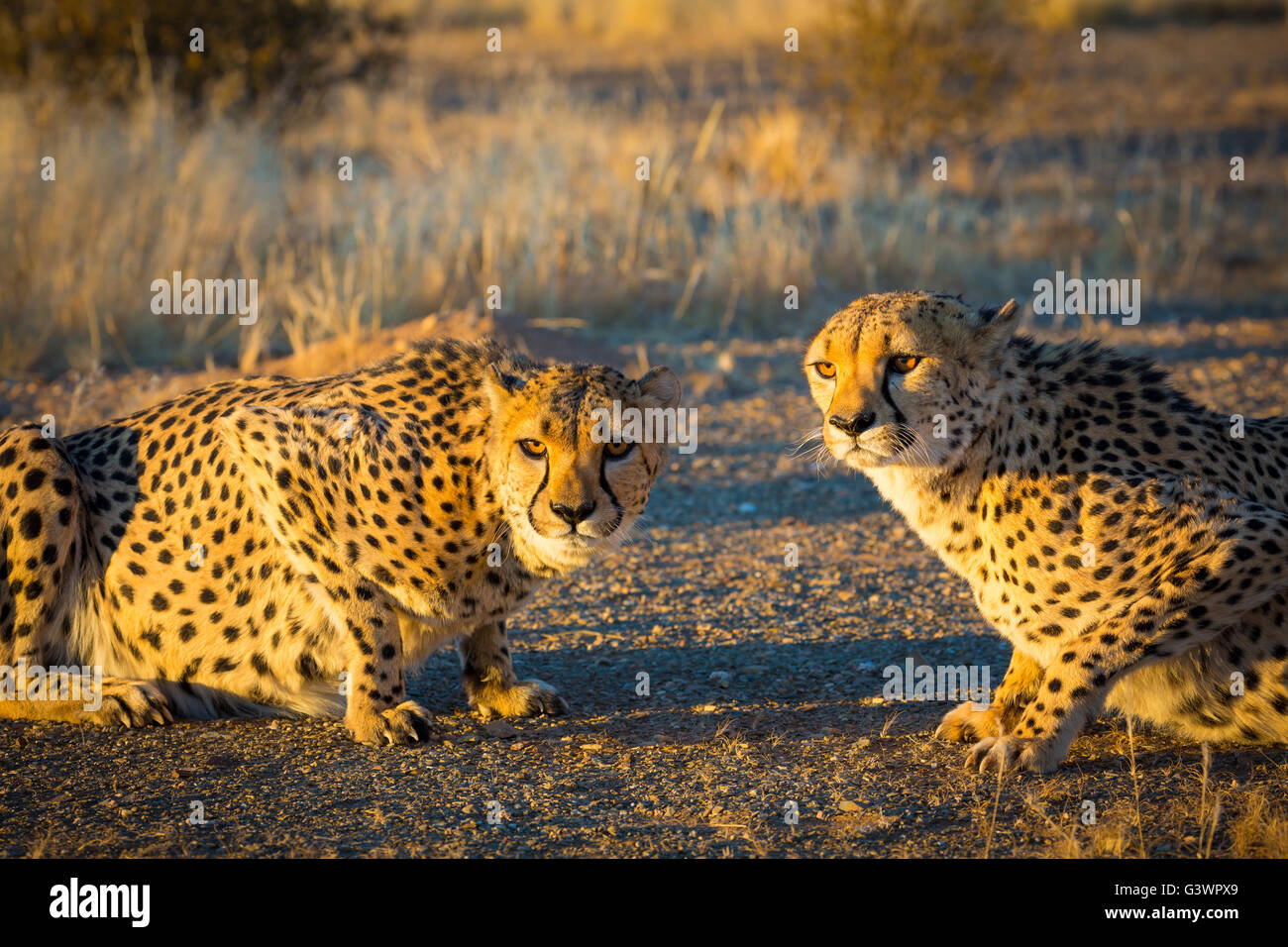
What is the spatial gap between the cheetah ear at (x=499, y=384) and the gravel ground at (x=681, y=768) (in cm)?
103

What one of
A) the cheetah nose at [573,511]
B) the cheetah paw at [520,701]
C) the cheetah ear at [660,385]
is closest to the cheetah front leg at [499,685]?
the cheetah paw at [520,701]

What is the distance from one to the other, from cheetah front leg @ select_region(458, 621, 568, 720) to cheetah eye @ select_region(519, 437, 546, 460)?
2.37 feet

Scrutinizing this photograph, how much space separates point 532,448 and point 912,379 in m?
1.06

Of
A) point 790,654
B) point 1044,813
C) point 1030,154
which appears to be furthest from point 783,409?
point 1030,154

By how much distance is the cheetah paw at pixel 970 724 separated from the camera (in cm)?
405

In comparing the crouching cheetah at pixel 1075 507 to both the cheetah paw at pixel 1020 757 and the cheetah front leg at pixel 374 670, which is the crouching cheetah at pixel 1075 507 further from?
the cheetah front leg at pixel 374 670

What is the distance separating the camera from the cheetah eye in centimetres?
381

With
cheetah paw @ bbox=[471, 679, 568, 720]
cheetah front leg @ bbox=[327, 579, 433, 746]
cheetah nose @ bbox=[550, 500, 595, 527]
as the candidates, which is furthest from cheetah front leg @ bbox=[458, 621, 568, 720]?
cheetah nose @ bbox=[550, 500, 595, 527]

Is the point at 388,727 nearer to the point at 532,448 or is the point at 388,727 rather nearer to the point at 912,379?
the point at 532,448

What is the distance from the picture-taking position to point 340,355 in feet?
25.0

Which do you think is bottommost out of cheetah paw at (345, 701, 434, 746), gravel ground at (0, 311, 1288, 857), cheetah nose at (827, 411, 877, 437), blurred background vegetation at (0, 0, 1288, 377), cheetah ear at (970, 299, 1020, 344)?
gravel ground at (0, 311, 1288, 857)

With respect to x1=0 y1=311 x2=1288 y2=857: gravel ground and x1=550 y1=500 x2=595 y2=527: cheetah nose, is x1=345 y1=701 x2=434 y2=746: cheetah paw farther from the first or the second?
x1=550 y1=500 x2=595 y2=527: cheetah nose

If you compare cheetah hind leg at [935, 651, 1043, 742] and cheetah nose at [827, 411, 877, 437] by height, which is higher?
cheetah nose at [827, 411, 877, 437]

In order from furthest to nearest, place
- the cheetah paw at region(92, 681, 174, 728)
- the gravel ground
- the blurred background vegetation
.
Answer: the blurred background vegetation, the cheetah paw at region(92, 681, 174, 728), the gravel ground
